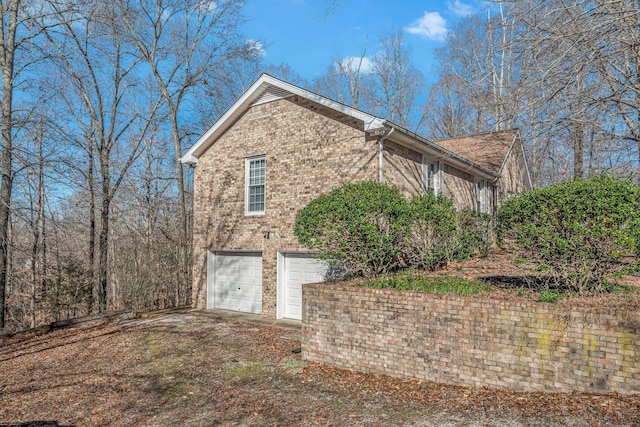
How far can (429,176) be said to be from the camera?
39.7 ft

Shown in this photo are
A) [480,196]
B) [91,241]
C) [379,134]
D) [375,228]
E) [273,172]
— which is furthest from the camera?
[480,196]

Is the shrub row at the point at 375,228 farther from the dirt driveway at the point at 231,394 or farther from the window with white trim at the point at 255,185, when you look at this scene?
the window with white trim at the point at 255,185

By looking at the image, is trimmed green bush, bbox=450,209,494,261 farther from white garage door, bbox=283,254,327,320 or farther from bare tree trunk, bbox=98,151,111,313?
bare tree trunk, bbox=98,151,111,313

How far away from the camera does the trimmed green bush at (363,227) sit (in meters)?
7.96

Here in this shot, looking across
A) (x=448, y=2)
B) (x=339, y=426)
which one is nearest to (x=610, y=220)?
(x=339, y=426)

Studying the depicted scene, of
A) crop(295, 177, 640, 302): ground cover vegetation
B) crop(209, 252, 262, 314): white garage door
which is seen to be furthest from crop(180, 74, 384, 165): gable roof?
crop(209, 252, 262, 314): white garage door

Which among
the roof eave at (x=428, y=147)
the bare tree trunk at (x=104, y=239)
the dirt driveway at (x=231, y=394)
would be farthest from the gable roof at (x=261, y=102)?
the dirt driveway at (x=231, y=394)

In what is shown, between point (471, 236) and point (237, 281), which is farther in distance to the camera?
point (237, 281)

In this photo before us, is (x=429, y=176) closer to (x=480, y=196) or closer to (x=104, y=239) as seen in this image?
(x=480, y=196)

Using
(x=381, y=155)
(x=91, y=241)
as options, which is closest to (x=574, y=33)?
(x=381, y=155)

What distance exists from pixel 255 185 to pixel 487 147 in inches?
440

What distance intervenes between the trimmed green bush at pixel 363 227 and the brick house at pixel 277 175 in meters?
1.54

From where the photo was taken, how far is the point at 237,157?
41.6ft

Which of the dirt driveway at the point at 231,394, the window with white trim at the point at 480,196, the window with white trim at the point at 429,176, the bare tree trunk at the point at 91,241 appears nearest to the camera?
the dirt driveway at the point at 231,394
